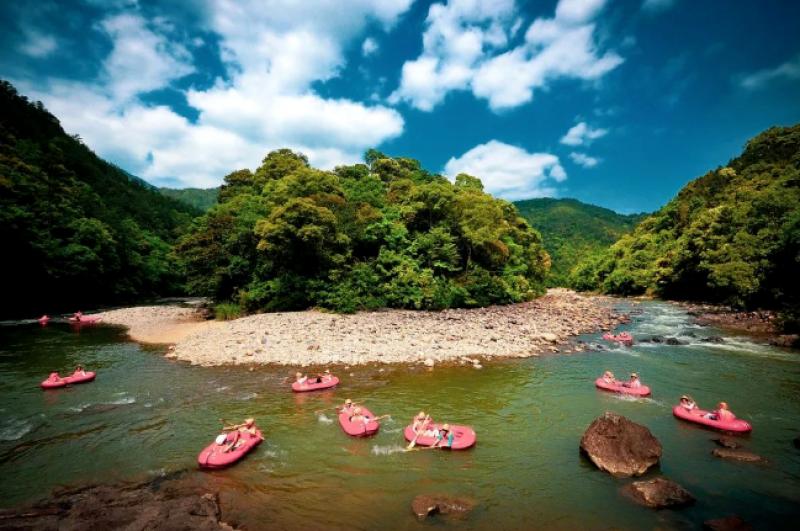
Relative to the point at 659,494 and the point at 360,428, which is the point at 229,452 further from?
the point at 659,494

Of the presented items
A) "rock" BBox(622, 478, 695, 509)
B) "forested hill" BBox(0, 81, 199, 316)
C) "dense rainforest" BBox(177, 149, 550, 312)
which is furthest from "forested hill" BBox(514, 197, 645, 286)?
"rock" BBox(622, 478, 695, 509)

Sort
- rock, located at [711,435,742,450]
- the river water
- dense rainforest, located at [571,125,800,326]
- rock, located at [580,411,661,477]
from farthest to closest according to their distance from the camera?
dense rainforest, located at [571,125,800,326], rock, located at [711,435,742,450], rock, located at [580,411,661,477], the river water

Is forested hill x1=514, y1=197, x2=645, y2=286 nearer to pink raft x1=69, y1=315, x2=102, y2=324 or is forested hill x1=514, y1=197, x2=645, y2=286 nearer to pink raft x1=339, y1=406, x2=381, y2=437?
pink raft x1=69, y1=315, x2=102, y2=324

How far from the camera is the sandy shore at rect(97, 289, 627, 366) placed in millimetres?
19781

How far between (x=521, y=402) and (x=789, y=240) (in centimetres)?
2716

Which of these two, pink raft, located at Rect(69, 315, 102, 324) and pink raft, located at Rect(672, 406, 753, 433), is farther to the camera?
pink raft, located at Rect(69, 315, 102, 324)

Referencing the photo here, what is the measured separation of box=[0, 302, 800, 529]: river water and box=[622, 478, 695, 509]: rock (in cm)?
19

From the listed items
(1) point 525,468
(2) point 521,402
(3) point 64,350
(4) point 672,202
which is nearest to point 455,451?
(1) point 525,468

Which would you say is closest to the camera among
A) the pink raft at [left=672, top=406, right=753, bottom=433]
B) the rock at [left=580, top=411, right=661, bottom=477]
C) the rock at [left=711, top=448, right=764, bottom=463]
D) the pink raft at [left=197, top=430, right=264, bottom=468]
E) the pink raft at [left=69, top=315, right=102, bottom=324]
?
the rock at [left=580, top=411, right=661, bottom=477]

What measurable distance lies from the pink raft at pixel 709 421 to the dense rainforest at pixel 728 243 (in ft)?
58.4

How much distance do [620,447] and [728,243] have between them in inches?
1393

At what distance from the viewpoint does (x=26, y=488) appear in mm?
9094

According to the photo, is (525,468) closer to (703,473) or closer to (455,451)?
(455,451)

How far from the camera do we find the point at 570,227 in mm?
137750
